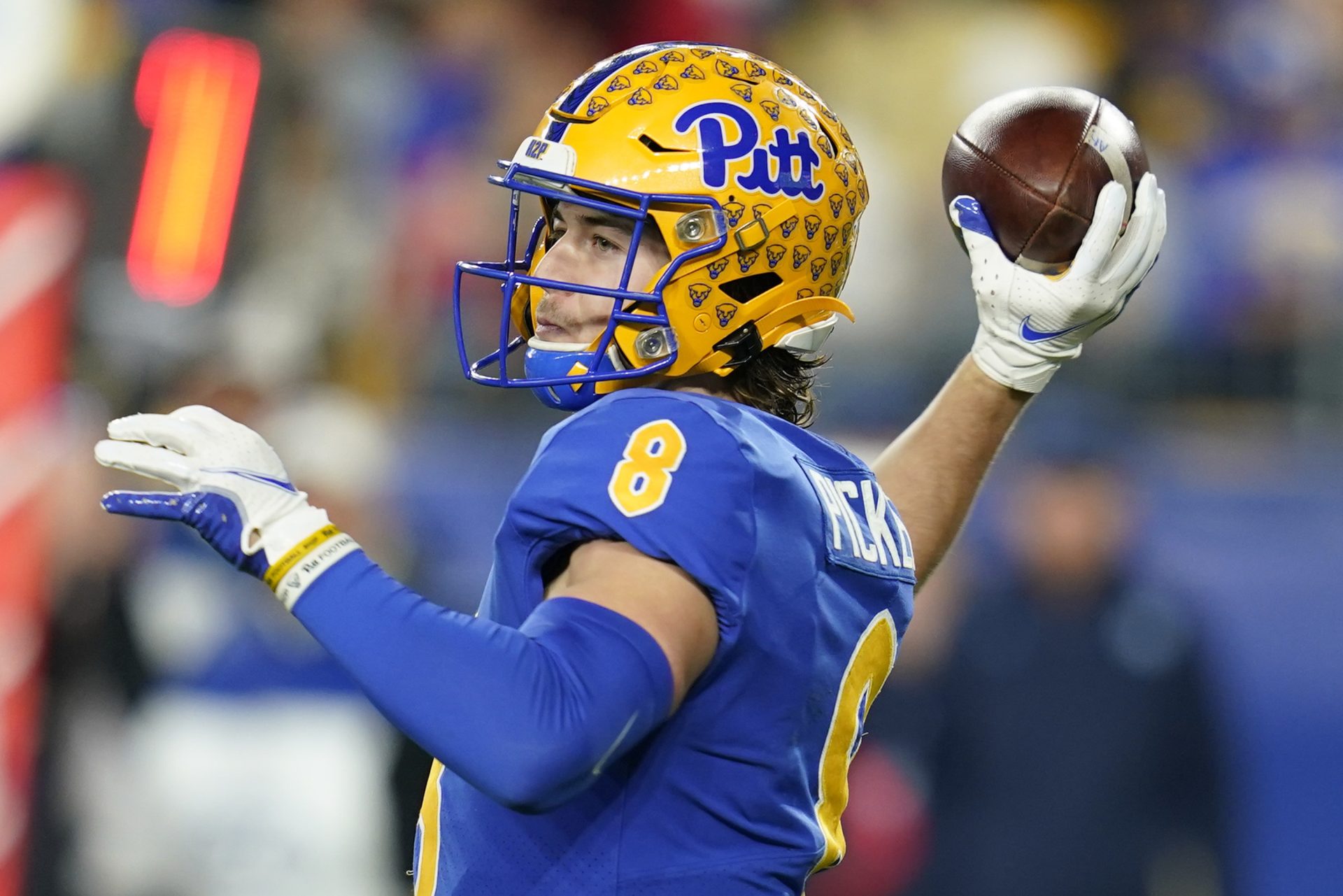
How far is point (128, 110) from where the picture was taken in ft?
19.5

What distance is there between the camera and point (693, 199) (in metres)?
2.16

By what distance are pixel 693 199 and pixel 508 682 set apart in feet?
2.40

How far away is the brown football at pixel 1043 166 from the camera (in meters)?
2.48

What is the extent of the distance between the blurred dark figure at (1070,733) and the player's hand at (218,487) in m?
3.66

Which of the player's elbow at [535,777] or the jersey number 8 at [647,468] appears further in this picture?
the jersey number 8 at [647,468]

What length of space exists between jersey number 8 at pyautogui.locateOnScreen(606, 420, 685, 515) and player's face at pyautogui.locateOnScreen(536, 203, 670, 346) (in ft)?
1.00

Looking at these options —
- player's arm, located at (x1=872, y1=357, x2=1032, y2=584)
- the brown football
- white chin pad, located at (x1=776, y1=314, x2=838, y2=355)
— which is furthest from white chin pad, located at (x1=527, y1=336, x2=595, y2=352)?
the brown football

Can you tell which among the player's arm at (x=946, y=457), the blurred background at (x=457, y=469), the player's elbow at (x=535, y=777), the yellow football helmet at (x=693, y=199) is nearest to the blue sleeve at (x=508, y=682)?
the player's elbow at (x=535, y=777)

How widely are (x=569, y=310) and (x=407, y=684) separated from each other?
648mm

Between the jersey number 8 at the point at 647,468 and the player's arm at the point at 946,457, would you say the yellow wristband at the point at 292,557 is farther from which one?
the player's arm at the point at 946,457

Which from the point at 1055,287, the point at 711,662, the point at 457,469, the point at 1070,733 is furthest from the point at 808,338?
the point at 457,469

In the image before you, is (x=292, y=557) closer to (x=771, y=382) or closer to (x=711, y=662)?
(x=711, y=662)

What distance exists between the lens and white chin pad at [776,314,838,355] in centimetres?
227

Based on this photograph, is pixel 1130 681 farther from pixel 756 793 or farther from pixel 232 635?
pixel 756 793
